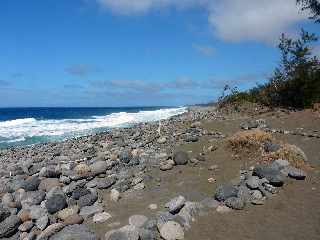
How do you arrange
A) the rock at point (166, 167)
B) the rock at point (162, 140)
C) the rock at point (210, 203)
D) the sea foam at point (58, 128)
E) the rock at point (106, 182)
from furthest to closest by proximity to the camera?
the sea foam at point (58, 128)
the rock at point (162, 140)
the rock at point (166, 167)
the rock at point (106, 182)
the rock at point (210, 203)

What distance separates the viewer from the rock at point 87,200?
8503mm

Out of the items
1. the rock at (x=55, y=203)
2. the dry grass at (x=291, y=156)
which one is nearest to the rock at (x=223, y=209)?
the dry grass at (x=291, y=156)

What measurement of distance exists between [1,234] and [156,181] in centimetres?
315

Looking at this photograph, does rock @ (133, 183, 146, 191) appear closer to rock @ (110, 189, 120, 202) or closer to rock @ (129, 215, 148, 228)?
rock @ (110, 189, 120, 202)

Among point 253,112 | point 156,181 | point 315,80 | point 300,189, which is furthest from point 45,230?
point 315,80

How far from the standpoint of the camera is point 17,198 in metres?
9.28

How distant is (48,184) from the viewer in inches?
388

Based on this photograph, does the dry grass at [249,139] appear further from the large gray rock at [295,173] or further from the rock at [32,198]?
the rock at [32,198]

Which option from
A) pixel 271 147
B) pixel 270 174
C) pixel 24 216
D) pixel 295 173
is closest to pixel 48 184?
pixel 24 216

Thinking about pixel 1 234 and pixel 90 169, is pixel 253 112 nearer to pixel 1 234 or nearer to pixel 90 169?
pixel 90 169

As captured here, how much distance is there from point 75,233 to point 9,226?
1.35 meters

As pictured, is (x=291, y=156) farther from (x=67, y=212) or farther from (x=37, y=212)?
(x=37, y=212)

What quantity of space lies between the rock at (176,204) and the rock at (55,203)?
1959 millimetres

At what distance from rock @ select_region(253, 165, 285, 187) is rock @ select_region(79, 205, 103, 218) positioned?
295 cm
